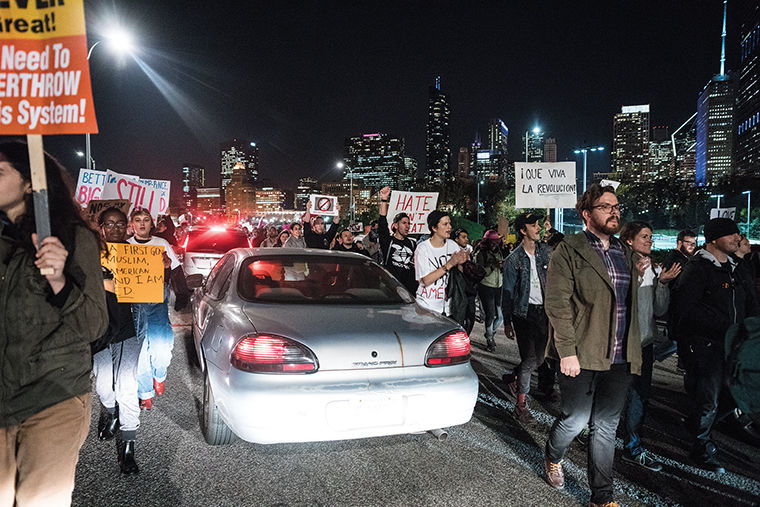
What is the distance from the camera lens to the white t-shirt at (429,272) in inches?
207

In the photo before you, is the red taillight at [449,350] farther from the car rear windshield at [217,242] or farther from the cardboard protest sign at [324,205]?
the cardboard protest sign at [324,205]

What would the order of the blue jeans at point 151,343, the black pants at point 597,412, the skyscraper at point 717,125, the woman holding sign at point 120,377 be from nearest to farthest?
the black pants at point 597,412 → the woman holding sign at point 120,377 → the blue jeans at point 151,343 → the skyscraper at point 717,125

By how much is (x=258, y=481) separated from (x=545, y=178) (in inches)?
305

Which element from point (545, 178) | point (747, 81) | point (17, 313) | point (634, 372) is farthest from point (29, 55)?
point (747, 81)

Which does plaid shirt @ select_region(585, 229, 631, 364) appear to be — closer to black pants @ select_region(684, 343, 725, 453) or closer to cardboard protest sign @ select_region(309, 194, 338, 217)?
black pants @ select_region(684, 343, 725, 453)

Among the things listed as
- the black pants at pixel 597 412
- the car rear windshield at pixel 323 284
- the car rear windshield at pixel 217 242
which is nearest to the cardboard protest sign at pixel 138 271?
the car rear windshield at pixel 323 284

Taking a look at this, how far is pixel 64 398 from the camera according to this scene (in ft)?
6.31

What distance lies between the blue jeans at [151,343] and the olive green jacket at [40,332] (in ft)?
8.25

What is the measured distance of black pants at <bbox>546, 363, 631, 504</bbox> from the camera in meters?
3.06

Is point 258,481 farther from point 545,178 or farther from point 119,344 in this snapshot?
point 545,178

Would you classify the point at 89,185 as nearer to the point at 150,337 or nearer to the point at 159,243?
the point at 159,243

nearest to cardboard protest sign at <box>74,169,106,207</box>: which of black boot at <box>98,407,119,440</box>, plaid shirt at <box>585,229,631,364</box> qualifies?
black boot at <box>98,407,119,440</box>

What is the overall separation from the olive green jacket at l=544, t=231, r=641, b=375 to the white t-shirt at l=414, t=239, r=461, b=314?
208 centimetres

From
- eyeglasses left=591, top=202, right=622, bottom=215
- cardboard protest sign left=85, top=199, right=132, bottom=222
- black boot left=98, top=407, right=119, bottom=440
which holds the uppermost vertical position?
cardboard protest sign left=85, top=199, right=132, bottom=222
